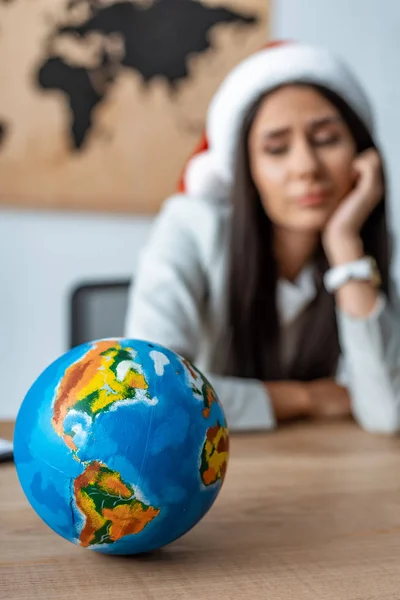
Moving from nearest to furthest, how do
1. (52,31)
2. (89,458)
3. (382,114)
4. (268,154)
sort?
(89,458) → (268,154) → (52,31) → (382,114)

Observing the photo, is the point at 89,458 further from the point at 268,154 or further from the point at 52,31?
the point at 52,31

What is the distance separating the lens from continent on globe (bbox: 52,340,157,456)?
0.49 m

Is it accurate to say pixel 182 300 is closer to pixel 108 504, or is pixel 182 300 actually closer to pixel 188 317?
pixel 188 317

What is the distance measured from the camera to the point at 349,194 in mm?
1512

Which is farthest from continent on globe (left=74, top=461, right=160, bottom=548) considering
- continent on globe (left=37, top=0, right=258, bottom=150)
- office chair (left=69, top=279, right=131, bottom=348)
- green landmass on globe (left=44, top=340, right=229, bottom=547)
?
continent on globe (left=37, top=0, right=258, bottom=150)

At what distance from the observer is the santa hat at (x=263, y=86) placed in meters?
1.40

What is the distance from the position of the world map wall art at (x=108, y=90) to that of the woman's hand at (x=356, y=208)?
114 centimetres

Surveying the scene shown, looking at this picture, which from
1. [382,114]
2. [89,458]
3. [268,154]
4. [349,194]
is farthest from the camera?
[382,114]

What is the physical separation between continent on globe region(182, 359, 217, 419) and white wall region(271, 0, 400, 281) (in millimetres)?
2340

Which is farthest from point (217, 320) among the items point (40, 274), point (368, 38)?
point (368, 38)

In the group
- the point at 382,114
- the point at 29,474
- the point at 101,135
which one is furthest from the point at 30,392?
the point at 382,114

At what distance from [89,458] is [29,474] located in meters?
0.06

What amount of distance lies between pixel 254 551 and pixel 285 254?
1.05 meters

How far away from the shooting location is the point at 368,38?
8.91ft
